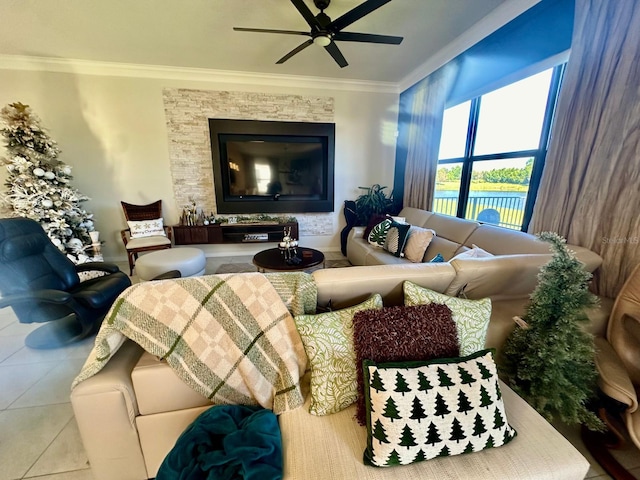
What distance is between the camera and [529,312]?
1148mm

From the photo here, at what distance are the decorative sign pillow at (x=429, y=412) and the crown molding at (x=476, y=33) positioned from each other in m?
2.85

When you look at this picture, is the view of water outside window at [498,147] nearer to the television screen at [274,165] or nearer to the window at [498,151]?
the window at [498,151]

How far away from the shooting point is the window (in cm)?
218

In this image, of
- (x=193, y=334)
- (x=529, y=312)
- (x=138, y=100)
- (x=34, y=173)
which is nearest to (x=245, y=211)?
(x=138, y=100)

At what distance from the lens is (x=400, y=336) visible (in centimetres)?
95

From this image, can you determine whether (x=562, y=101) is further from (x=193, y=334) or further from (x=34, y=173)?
(x=34, y=173)

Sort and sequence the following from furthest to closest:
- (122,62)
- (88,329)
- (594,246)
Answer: (122,62) < (88,329) < (594,246)

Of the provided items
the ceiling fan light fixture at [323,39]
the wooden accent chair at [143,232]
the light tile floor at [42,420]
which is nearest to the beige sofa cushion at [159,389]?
the light tile floor at [42,420]

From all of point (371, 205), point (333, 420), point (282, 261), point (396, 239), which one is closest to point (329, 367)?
point (333, 420)

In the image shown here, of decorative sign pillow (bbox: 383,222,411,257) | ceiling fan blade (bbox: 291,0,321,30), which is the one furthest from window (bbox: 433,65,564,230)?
ceiling fan blade (bbox: 291,0,321,30)

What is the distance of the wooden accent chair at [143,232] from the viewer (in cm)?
326

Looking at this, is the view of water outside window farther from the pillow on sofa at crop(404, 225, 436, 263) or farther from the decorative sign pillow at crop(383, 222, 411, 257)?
the decorative sign pillow at crop(383, 222, 411, 257)

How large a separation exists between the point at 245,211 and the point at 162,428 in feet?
10.8

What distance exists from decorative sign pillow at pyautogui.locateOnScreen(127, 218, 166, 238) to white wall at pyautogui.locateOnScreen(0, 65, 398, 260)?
0.31 metres
